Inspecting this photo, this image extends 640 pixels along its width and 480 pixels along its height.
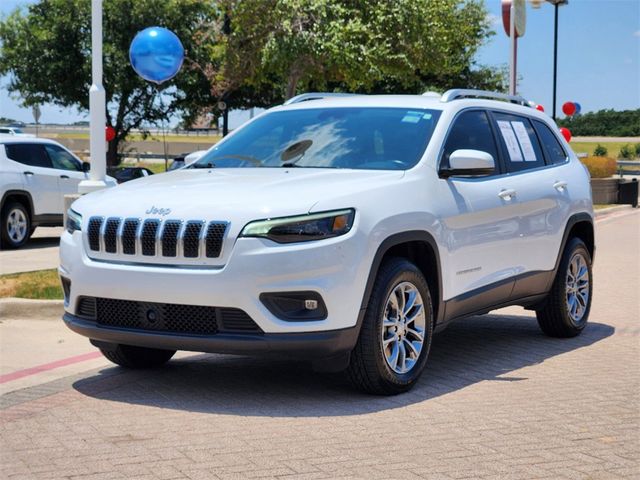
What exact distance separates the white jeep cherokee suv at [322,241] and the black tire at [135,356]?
0.05 ft

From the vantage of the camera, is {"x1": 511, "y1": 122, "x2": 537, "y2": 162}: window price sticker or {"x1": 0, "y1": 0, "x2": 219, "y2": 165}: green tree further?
{"x1": 0, "y1": 0, "x2": 219, "y2": 165}: green tree

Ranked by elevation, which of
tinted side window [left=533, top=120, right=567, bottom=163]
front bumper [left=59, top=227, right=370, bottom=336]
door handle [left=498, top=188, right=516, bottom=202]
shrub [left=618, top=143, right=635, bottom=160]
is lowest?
shrub [left=618, top=143, right=635, bottom=160]

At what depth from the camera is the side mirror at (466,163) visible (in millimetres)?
7219

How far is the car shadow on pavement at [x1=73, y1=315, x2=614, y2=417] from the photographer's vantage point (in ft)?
21.5

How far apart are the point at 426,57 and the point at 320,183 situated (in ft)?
95.9

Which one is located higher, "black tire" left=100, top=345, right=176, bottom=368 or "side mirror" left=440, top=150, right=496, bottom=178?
"side mirror" left=440, top=150, right=496, bottom=178

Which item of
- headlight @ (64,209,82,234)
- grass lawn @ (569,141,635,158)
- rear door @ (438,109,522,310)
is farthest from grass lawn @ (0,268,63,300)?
grass lawn @ (569,141,635,158)

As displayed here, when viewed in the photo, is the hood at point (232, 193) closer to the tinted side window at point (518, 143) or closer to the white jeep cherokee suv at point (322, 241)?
the white jeep cherokee suv at point (322, 241)

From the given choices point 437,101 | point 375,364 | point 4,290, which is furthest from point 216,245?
point 4,290

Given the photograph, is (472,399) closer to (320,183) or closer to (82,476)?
(320,183)

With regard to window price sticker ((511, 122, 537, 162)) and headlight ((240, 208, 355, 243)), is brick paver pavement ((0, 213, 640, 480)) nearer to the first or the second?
headlight ((240, 208, 355, 243))

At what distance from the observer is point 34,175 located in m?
18.1

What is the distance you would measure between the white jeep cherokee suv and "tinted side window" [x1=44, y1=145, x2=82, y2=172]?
11.0m

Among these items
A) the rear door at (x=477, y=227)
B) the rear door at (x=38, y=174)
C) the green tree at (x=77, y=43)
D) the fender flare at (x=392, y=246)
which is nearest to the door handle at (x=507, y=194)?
the rear door at (x=477, y=227)
